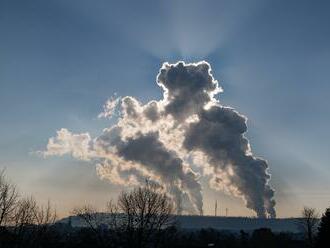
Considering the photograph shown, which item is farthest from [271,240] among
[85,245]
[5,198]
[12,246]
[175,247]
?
[5,198]

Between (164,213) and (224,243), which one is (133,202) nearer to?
(164,213)

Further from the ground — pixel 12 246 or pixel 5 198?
pixel 5 198

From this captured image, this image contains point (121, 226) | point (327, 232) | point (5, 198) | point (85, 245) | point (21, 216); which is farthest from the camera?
point (85, 245)

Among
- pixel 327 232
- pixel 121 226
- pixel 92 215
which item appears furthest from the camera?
pixel 92 215

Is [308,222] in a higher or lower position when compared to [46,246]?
higher

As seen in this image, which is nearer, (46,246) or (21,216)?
(21,216)

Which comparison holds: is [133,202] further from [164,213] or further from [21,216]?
[21,216]

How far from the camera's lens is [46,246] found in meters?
74.0

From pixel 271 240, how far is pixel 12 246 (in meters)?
58.4

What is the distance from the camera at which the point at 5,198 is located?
47219 mm

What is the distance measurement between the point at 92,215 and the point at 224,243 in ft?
134

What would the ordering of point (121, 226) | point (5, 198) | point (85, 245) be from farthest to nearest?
point (85, 245), point (121, 226), point (5, 198)

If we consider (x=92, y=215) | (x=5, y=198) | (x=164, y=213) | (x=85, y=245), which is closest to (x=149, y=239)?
(x=164, y=213)

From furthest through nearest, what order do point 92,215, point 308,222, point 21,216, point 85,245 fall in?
point 308,222, point 85,245, point 92,215, point 21,216
